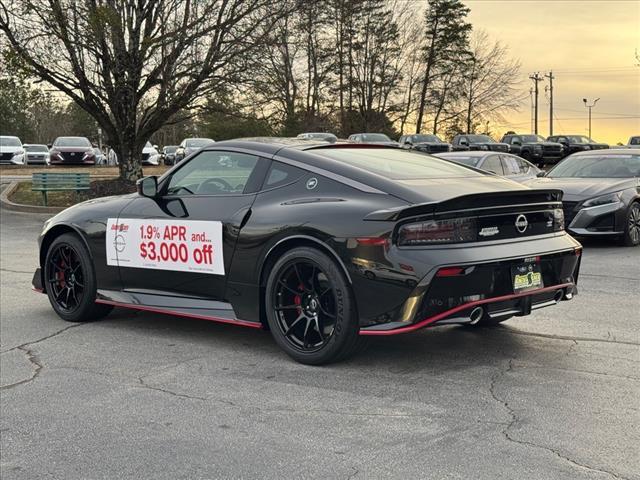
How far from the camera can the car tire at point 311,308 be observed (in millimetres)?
4754

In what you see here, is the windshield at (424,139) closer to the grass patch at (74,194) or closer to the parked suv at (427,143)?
the parked suv at (427,143)

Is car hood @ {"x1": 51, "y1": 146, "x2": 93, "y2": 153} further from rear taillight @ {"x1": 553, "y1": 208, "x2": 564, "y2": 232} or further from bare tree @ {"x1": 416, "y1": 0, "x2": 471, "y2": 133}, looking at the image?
rear taillight @ {"x1": 553, "y1": 208, "x2": 564, "y2": 232}

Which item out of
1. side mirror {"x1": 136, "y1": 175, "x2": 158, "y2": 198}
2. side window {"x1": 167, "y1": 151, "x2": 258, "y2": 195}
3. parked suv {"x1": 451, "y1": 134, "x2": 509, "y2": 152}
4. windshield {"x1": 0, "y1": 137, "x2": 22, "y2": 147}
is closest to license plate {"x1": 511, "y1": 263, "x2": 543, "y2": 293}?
side window {"x1": 167, "y1": 151, "x2": 258, "y2": 195}

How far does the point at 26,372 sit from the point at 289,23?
1644 centimetres

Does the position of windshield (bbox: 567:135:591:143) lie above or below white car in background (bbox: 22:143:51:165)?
above

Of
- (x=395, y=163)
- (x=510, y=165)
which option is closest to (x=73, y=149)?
(x=510, y=165)

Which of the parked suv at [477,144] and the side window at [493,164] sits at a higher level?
the parked suv at [477,144]

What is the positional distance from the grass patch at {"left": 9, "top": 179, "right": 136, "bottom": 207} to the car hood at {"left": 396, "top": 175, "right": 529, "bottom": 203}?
53.0ft

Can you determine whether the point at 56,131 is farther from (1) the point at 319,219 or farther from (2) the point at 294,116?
(1) the point at 319,219

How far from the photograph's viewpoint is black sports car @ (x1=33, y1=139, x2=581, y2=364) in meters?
4.59

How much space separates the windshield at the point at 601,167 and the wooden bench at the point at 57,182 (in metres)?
12.4

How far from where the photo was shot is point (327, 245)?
15.8 feet

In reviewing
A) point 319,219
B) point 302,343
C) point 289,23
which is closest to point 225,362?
point 302,343

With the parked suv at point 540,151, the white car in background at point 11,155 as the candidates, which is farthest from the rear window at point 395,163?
the parked suv at point 540,151
